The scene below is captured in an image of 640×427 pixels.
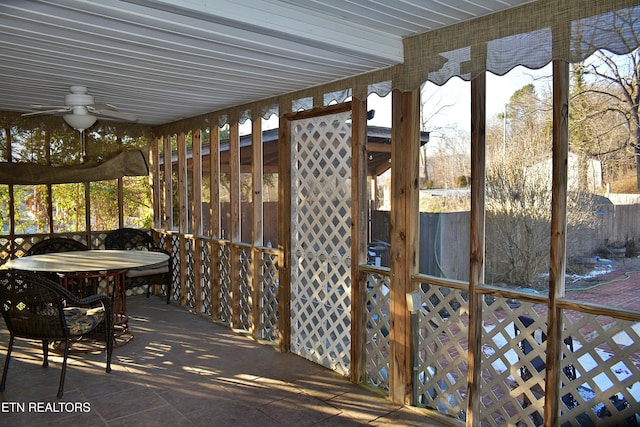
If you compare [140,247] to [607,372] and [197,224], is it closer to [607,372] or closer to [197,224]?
[197,224]

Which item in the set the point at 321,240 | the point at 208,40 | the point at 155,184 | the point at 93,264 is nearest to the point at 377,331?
the point at 321,240

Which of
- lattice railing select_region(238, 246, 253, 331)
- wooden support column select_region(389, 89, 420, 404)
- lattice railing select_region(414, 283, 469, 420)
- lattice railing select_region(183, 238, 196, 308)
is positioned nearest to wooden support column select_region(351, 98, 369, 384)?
wooden support column select_region(389, 89, 420, 404)

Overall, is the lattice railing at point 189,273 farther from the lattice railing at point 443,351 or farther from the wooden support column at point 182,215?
the lattice railing at point 443,351

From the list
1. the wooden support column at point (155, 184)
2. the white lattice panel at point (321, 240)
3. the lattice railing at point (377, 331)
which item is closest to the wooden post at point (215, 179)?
the white lattice panel at point (321, 240)

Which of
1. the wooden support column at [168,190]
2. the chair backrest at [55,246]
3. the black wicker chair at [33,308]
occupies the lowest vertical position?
the black wicker chair at [33,308]

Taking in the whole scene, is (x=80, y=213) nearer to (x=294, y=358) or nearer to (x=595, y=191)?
(x=294, y=358)

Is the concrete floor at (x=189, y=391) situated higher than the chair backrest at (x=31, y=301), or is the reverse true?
the chair backrest at (x=31, y=301)

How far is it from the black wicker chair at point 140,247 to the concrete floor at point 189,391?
1.35m

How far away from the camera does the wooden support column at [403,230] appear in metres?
3.17

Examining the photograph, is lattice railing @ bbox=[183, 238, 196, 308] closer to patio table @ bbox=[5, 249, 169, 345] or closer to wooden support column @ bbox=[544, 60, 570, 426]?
patio table @ bbox=[5, 249, 169, 345]

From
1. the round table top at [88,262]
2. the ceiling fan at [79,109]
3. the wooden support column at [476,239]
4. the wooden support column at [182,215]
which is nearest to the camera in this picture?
the wooden support column at [476,239]

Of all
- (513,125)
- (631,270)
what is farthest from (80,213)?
(631,270)

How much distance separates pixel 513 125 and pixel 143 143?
5335 mm

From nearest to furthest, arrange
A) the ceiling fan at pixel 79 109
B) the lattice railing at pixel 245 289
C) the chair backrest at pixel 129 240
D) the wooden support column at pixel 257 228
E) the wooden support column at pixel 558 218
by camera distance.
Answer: the wooden support column at pixel 558 218, the ceiling fan at pixel 79 109, the wooden support column at pixel 257 228, the lattice railing at pixel 245 289, the chair backrest at pixel 129 240
